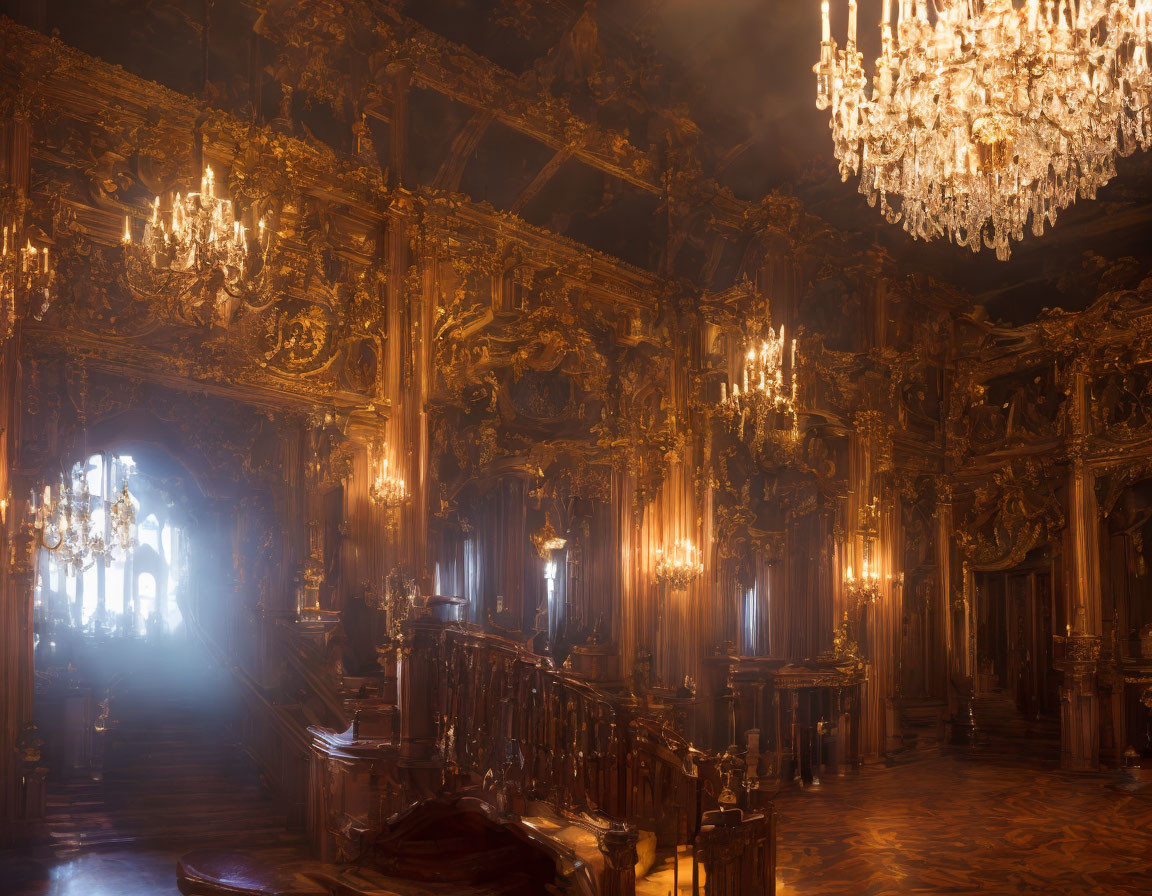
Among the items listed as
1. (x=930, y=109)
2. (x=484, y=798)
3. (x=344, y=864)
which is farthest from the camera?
(x=930, y=109)

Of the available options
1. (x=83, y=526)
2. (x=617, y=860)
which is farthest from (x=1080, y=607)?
(x=83, y=526)

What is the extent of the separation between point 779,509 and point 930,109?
7785mm

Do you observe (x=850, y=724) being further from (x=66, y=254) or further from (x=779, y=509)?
(x=66, y=254)

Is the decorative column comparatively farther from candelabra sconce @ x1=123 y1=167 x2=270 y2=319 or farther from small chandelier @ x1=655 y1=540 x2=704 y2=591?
candelabra sconce @ x1=123 y1=167 x2=270 y2=319

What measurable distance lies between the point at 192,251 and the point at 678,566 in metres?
6.61

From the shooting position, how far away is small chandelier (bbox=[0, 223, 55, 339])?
6383 mm

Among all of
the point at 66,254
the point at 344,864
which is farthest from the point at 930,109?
the point at 66,254

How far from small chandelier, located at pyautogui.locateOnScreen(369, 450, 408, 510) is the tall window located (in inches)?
312

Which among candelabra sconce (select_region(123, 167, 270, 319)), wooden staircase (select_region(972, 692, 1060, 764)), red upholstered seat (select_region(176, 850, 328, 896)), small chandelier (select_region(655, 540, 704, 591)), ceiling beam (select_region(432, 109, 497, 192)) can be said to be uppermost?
ceiling beam (select_region(432, 109, 497, 192))

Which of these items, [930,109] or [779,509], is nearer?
[930,109]

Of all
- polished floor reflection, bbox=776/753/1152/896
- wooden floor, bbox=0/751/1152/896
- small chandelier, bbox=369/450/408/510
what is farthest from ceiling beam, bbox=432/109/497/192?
polished floor reflection, bbox=776/753/1152/896

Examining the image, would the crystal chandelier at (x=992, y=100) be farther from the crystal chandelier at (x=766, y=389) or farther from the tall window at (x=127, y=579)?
the tall window at (x=127, y=579)

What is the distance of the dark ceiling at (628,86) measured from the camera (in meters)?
8.98

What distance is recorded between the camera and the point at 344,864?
4906 mm
